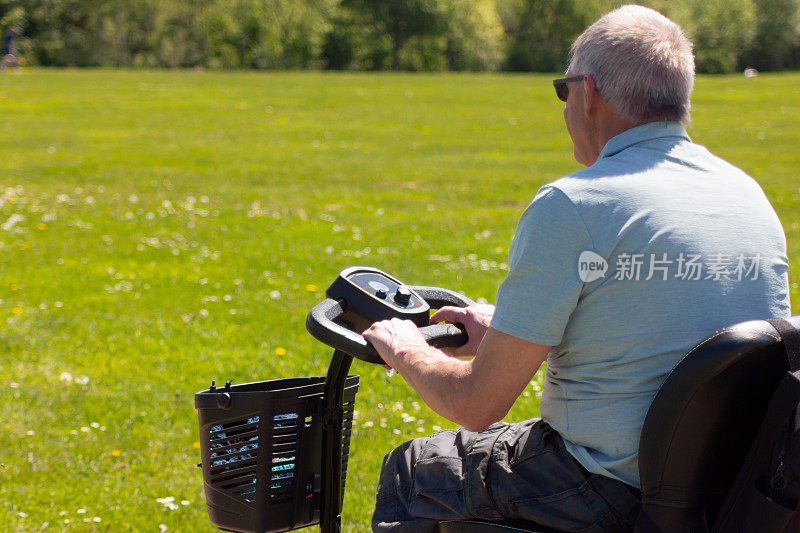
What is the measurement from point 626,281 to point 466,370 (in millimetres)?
393

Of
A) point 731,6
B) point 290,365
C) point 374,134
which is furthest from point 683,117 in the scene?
point 731,6

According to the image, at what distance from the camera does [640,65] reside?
2.00 m

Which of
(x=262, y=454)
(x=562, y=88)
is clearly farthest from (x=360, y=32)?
(x=262, y=454)

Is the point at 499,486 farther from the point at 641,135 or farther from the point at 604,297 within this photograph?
the point at 641,135

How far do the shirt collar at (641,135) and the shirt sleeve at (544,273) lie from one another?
22cm

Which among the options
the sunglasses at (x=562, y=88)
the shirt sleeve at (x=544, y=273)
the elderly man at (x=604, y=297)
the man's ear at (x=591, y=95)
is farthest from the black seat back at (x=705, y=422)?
the sunglasses at (x=562, y=88)

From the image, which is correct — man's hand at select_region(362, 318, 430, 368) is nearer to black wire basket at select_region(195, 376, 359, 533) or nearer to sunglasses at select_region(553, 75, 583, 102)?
black wire basket at select_region(195, 376, 359, 533)

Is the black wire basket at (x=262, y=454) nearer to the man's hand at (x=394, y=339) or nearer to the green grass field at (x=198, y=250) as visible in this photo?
the man's hand at (x=394, y=339)

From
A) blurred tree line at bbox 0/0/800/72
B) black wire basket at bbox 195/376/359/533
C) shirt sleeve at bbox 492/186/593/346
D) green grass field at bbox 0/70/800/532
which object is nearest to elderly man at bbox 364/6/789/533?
shirt sleeve at bbox 492/186/593/346

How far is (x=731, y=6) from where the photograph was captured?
192 feet

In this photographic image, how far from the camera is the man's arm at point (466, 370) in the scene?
1947 millimetres

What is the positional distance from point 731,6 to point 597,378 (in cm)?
6204

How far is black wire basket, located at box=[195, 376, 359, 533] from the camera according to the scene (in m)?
2.25

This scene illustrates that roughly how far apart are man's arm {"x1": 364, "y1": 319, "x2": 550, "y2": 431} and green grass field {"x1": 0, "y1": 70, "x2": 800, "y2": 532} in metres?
1.72
